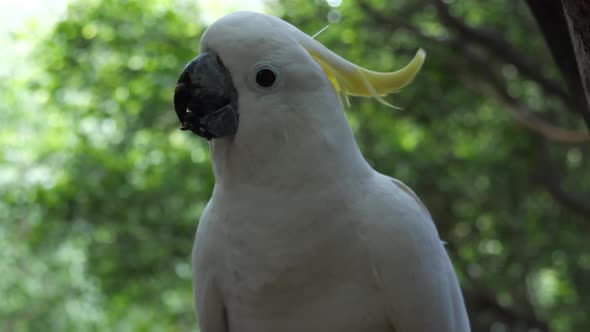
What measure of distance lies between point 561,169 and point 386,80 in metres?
4.02

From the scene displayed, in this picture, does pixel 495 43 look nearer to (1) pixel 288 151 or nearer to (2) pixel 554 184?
(2) pixel 554 184

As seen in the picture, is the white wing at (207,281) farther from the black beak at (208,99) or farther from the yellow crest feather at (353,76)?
the yellow crest feather at (353,76)

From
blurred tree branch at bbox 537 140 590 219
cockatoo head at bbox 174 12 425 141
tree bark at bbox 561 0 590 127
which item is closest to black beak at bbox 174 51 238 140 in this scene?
cockatoo head at bbox 174 12 425 141

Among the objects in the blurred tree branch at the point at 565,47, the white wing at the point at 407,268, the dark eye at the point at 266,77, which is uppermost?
the dark eye at the point at 266,77

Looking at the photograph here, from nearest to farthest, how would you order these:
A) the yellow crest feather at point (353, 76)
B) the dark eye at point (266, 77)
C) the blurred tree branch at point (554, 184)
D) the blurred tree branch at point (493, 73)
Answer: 1. the dark eye at point (266, 77)
2. the yellow crest feather at point (353, 76)
3. the blurred tree branch at point (493, 73)
4. the blurred tree branch at point (554, 184)

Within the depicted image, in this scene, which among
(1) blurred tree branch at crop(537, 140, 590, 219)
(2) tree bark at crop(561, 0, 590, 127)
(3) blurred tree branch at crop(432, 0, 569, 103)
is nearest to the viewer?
(2) tree bark at crop(561, 0, 590, 127)

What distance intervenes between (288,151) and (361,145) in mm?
3394

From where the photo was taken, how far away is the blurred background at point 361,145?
4.30 meters

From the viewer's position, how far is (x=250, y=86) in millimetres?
1228

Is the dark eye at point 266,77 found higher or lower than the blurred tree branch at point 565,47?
higher

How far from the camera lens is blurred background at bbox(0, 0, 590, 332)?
4.30 meters

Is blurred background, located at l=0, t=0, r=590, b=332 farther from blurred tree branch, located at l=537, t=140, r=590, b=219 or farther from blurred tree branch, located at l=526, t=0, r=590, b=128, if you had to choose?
blurred tree branch, located at l=526, t=0, r=590, b=128

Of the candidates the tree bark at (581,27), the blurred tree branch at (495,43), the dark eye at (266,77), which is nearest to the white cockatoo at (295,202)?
the dark eye at (266,77)

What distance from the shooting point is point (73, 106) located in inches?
180
